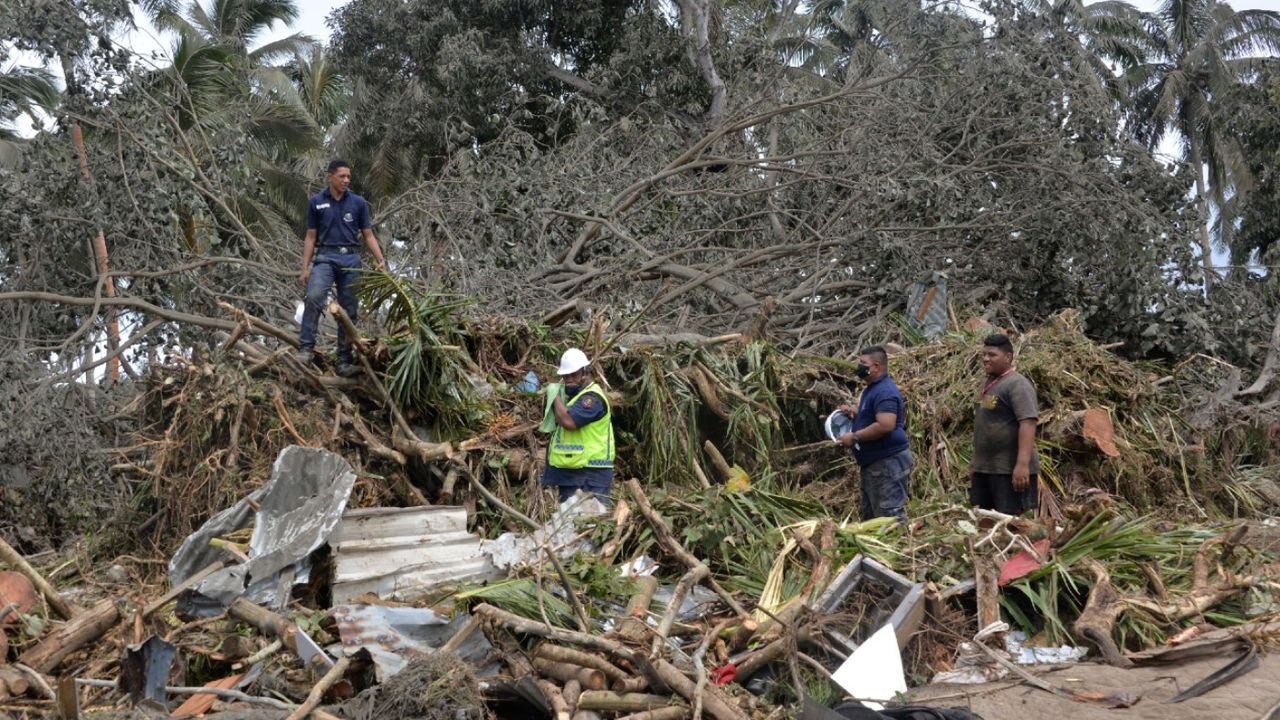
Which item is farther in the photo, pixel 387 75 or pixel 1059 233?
pixel 387 75

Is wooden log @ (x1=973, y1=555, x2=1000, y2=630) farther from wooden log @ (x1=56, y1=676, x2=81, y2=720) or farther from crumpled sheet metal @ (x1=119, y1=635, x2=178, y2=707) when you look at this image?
wooden log @ (x1=56, y1=676, x2=81, y2=720)

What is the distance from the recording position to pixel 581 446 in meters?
6.16

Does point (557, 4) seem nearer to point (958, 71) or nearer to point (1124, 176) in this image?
point (958, 71)

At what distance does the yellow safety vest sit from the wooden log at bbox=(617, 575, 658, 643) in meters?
1.15

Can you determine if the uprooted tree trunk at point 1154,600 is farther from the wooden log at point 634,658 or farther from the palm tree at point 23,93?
the palm tree at point 23,93

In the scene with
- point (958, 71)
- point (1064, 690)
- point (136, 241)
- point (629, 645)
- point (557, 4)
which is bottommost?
point (1064, 690)

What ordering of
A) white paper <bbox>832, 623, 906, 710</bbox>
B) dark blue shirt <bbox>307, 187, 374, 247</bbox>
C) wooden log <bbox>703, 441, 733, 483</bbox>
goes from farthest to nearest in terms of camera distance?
1. dark blue shirt <bbox>307, 187, 374, 247</bbox>
2. wooden log <bbox>703, 441, 733, 483</bbox>
3. white paper <bbox>832, 623, 906, 710</bbox>

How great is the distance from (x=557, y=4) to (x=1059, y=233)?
28.9ft

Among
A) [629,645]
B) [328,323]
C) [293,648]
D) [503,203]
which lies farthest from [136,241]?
[629,645]

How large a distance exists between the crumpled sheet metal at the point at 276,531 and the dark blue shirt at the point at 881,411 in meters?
2.72

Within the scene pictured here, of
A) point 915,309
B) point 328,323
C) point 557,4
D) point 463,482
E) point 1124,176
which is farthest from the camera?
point 557,4

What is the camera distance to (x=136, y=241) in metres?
8.34

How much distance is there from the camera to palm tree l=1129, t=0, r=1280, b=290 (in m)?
25.5

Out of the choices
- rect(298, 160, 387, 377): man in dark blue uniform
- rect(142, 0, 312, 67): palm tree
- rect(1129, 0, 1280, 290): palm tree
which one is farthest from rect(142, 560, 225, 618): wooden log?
rect(1129, 0, 1280, 290): palm tree
